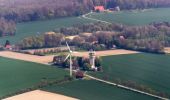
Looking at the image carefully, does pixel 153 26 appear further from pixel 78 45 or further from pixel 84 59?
pixel 84 59

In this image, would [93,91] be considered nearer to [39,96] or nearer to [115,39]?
[39,96]

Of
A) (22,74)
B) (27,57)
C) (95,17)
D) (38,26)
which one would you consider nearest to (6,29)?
(38,26)

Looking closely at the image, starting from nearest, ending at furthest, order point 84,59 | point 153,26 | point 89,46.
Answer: point 84,59 < point 89,46 < point 153,26

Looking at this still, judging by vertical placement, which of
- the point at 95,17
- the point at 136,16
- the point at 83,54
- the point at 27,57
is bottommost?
the point at 136,16

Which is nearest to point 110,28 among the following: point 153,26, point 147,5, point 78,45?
point 153,26

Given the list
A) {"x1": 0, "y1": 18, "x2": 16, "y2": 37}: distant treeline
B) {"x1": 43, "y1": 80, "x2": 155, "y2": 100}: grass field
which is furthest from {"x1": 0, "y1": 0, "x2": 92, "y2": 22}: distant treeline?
{"x1": 43, "y1": 80, "x2": 155, "y2": 100}: grass field

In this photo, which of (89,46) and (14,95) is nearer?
(14,95)
